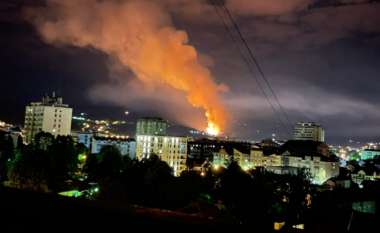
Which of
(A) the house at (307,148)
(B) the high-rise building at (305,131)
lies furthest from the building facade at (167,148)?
(B) the high-rise building at (305,131)

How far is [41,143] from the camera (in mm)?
29266

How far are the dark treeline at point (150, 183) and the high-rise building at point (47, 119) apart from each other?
24.6 m

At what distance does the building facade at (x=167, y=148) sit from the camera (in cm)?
4497

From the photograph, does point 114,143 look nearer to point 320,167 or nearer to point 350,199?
point 320,167

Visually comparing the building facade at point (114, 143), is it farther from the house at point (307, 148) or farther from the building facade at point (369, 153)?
the building facade at point (369, 153)

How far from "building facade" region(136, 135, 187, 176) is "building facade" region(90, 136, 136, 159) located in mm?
8395

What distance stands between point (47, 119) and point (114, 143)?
15.1 metres

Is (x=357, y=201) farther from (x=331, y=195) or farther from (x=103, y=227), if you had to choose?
(x=103, y=227)

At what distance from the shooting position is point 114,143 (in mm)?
51719

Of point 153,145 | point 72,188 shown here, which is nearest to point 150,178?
point 72,188

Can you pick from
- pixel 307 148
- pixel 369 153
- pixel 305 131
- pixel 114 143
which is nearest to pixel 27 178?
pixel 114 143

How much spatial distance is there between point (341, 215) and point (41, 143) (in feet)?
94.8

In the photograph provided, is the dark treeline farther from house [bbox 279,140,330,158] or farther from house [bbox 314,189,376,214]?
house [bbox 279,140,330,158]

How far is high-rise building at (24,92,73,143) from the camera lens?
176 ft
